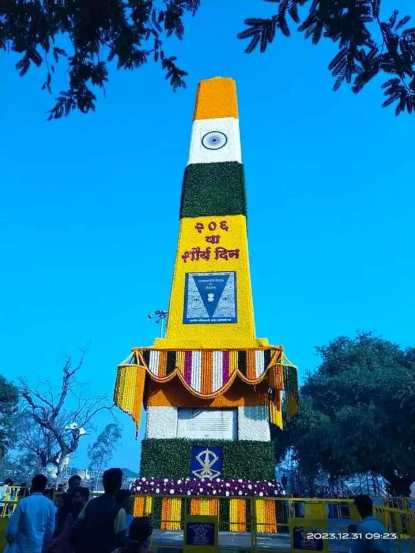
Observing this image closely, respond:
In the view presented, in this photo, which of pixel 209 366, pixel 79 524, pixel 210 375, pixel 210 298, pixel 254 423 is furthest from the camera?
pixel 210 298

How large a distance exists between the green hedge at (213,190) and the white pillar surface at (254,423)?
7.91 metres

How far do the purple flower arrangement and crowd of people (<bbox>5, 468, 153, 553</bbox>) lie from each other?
25.8ft

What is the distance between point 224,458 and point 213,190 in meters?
10.7

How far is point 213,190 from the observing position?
19438 mm

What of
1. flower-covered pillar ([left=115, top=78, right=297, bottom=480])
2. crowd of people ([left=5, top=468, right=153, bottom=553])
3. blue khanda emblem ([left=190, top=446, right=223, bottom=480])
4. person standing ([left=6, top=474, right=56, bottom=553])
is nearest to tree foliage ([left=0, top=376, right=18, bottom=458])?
flower-covered pillar ([left=115, top=78, right=297, bottom=480])

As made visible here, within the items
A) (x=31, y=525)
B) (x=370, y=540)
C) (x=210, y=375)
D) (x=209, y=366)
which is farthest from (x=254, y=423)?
(x=370, y=540)

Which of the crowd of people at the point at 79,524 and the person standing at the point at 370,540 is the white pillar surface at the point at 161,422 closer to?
the crowd of people at the point at 79,524

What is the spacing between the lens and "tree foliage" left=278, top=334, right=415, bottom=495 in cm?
2436

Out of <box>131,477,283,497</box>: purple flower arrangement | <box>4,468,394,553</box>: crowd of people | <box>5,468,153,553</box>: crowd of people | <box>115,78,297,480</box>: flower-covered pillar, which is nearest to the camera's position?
<box>5,468,153,553</box>: crowd of people

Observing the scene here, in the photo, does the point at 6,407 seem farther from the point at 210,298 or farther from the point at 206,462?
the point at 206,462

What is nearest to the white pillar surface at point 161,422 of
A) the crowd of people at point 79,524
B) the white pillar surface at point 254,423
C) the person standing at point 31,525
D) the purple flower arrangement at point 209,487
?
the purple flower arrangement at point 209,487

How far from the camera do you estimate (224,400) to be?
50.4ft

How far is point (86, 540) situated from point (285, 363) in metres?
11.9

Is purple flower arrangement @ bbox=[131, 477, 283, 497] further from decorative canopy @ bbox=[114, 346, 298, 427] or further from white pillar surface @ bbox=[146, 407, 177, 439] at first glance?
decorative canopy @ bbox=[114, 346, 298, 427]
